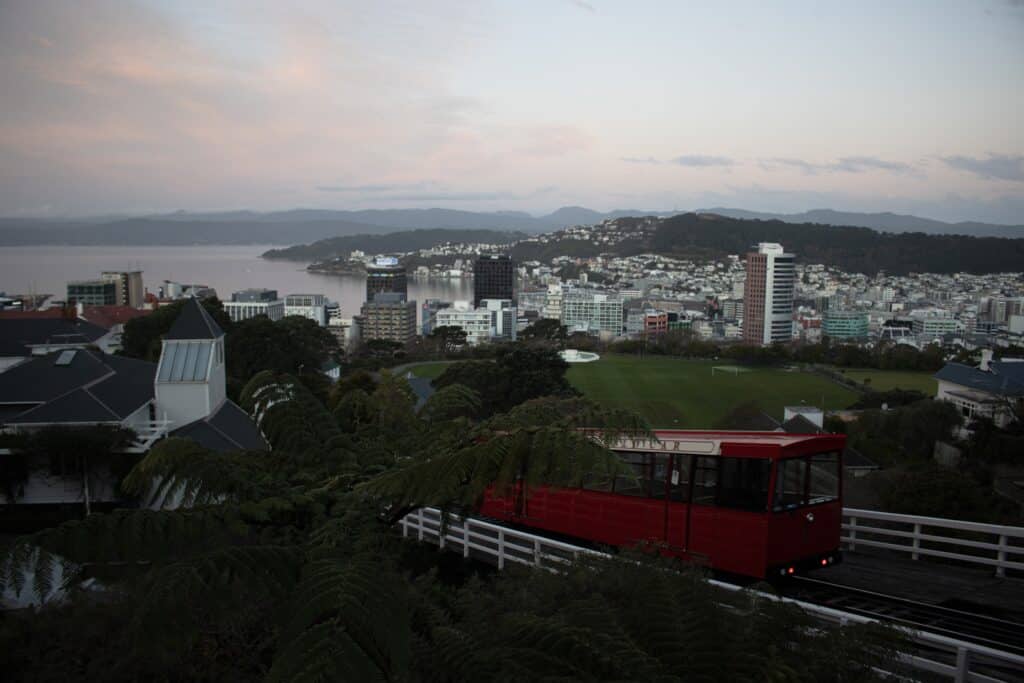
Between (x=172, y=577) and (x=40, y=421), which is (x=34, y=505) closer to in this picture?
(x=40, y=421)

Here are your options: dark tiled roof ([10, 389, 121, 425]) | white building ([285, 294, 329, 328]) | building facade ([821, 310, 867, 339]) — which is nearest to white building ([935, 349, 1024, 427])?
dark tiled roof ([10, 389, 121, 425])

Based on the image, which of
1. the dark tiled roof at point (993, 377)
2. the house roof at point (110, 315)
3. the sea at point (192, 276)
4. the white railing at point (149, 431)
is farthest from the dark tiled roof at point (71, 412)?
the sea at point (192, 276)

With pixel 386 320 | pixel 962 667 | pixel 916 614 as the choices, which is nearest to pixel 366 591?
pixel 962 667

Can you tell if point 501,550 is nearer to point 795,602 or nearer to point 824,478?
point 824,478

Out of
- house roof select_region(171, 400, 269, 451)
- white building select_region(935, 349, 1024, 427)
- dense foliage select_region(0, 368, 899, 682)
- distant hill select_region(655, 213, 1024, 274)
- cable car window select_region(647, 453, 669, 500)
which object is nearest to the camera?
dense foliage select_region(0, 368, 899, 682)

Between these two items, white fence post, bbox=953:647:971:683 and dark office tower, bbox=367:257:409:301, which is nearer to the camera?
white fence post, bbox=953:647:971:683

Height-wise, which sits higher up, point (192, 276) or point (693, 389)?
point (693, 389)

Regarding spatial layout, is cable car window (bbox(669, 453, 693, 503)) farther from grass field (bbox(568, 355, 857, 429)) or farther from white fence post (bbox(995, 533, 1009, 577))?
grass field (bbox(568, 355, 857, 429))
